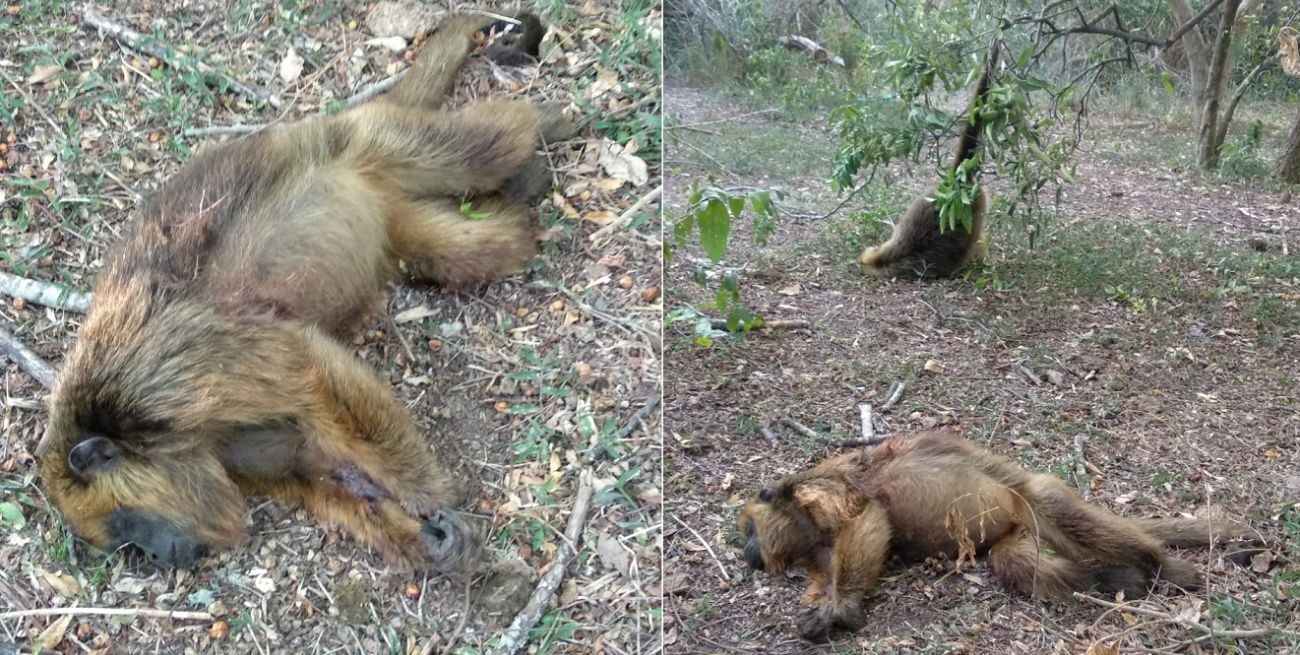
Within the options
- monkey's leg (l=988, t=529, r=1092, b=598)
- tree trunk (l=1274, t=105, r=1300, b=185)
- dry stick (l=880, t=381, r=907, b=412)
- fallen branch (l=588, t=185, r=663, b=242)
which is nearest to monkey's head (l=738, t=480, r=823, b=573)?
dry stick (l=880, t=381, r=907, b=412)

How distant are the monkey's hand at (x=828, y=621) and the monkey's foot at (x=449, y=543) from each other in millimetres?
555

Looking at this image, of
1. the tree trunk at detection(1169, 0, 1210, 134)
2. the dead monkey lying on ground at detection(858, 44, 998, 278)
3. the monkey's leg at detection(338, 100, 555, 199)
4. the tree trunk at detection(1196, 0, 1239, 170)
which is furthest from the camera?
the tree trunk at detection(1169, 0, 1210, 134)

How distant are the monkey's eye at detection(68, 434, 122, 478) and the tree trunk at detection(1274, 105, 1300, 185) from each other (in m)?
3.62

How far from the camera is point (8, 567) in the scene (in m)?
1.17

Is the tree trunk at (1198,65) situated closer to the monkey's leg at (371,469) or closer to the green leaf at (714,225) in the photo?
the green leaf at (714,225)

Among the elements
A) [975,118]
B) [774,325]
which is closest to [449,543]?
[774,325]

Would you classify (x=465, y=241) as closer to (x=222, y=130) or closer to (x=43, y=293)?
(x=222, y=130)

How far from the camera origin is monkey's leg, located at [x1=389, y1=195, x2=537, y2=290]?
5.05ft

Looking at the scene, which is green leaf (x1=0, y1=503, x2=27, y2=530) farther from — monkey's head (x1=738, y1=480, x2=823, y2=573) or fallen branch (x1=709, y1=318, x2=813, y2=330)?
fallen branch (x1=709, y1=318, x2=813, y2=330)

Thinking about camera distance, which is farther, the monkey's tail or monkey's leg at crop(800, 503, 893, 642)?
the monkey's tail

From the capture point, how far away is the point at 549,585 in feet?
3.61

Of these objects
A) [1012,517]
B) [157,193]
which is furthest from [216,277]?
[1012,517]

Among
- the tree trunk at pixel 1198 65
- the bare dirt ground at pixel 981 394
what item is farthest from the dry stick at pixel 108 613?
the tree trunk at pixel 1198 65

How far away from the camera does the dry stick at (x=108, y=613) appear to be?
1113mm
